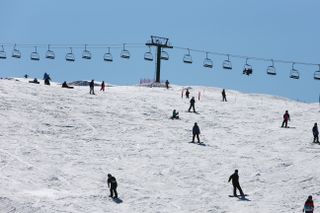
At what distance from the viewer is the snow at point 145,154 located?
33500 millimetres

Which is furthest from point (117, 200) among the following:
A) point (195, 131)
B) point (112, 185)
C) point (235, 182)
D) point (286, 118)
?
point (286, 118)

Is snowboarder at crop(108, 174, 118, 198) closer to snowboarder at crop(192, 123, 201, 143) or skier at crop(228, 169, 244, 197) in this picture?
skier at crop(228, 169, 244, 197)

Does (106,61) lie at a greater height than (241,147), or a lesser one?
greater

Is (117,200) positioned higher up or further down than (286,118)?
further down

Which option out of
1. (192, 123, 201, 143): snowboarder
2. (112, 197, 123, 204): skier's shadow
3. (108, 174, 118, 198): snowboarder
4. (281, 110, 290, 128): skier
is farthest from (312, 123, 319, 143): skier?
(112, 197, 123, 204): skier's shadow

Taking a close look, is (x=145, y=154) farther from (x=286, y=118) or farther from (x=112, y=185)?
(x=286, y=118)

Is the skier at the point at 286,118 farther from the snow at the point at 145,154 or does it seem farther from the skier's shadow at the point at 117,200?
the skier's shadow at the point at 117,200

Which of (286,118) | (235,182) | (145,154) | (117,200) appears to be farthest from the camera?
(286,118)

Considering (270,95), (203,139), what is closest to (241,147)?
(203,139)

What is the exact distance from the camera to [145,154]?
43.5 meters

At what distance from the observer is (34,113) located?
5234cm

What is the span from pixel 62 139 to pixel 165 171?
28.5 feet

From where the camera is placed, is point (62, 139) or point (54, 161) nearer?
point (54, 161)

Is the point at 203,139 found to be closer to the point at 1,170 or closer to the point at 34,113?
the point at 34,113
